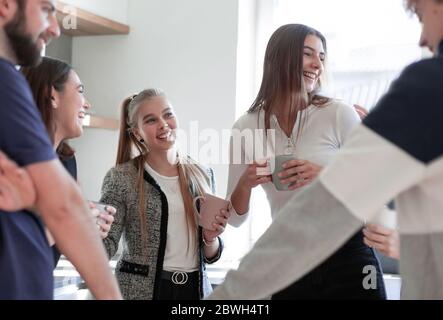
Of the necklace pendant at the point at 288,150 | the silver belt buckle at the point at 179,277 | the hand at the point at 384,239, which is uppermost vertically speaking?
the necklace pendant at the point at 288,150

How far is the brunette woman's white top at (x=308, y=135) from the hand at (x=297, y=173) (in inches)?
3.4

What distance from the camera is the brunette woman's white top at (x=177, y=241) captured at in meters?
1.95

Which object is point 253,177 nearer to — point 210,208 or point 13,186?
point 210,208

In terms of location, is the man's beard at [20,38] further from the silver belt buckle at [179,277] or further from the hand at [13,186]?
the silver belt buckle at [179,277]

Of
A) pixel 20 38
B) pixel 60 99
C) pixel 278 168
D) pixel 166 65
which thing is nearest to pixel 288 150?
pixel 278 168

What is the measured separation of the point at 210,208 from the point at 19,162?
37.9 inches

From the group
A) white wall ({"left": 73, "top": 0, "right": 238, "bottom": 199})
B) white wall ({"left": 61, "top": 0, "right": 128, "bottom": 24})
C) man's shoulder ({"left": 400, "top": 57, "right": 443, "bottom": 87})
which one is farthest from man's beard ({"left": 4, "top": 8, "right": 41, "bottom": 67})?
white wall ({"left": 73, "top": 0, "right": 238, "bottom": 199})

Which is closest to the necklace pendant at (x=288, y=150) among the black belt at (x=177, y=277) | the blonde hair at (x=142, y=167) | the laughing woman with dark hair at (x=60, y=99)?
the blonde hair at (x=142, y=167)

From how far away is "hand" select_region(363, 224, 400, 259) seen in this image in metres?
1.45

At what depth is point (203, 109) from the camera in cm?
311

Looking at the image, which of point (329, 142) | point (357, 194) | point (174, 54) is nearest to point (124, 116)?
point (329, 142)

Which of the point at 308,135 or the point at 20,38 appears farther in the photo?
the point at 308,135

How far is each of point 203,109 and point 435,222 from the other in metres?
2.29

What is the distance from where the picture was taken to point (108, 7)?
3131 millimetres
